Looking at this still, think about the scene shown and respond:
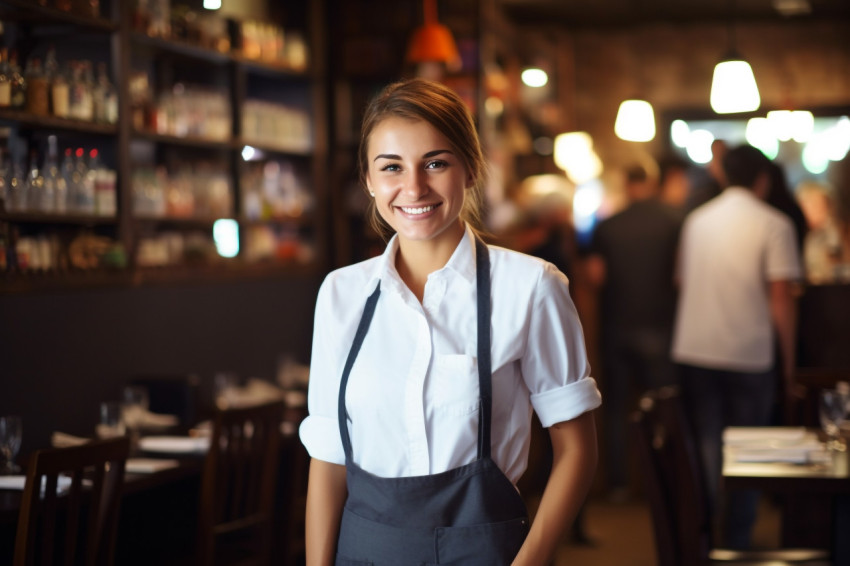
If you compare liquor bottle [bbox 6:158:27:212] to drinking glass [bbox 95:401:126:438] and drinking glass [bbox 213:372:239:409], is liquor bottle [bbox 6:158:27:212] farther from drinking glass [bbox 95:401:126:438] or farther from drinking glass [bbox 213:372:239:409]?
drinking glass [bbox 213:372:239:409]

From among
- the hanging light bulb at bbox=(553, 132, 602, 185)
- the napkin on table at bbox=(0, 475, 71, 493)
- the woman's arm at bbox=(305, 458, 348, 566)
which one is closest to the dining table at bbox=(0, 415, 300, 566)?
the napkin on table at bbox=(0, 475, 71, 493)

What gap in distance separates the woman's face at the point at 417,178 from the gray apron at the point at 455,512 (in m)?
0.14

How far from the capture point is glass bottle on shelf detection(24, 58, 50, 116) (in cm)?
399

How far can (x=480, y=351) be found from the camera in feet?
5.98

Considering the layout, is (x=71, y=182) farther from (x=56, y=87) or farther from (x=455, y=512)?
(x=455, y=512)

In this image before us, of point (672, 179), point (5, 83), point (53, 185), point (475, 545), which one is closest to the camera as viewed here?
point (475, 545)

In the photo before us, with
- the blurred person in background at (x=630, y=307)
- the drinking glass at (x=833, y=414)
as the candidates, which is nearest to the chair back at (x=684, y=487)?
the drinking glass at (x=833, y=414)

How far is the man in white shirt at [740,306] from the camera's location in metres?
4.84

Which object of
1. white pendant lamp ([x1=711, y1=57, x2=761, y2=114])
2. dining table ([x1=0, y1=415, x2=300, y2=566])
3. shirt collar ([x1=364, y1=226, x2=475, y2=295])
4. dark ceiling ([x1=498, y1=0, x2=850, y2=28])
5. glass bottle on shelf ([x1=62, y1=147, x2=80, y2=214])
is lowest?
dining table ([x1=0, y1=415, x2=300, y2=566])

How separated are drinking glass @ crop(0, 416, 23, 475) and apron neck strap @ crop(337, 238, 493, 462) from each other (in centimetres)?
179

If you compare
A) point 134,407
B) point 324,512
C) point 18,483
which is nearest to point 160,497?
point 134,407

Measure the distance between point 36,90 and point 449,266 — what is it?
2676 millimetres

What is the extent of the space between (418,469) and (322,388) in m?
0.25

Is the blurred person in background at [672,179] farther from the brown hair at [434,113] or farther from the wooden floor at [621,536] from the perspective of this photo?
the brown hair at [434,113]
